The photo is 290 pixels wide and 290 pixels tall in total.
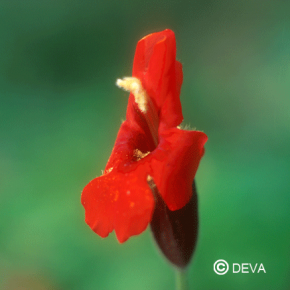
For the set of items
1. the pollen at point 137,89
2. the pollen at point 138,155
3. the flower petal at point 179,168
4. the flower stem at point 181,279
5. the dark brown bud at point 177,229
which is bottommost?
the flower stem at point 181,279

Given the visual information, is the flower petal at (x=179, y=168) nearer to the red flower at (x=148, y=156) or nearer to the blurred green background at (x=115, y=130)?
the red flower at (x=148, y=156)

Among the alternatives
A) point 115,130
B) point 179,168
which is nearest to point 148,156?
point 179,168

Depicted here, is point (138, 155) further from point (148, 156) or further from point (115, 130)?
point (115, 130)

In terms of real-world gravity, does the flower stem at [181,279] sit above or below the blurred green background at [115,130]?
below

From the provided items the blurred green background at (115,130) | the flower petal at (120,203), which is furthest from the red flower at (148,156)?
the blurred green background at (115,130)

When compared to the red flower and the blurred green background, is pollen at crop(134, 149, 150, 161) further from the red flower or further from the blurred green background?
the blurred green background

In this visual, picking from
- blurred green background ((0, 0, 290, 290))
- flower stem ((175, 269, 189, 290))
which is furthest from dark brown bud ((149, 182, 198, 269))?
blurred green background ((0, 0, 290, 290))

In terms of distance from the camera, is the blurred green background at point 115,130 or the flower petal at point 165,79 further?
the blurred green background at point 115,130
